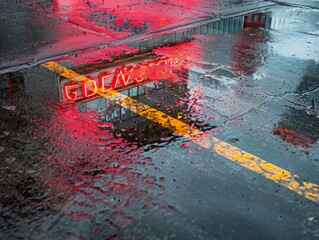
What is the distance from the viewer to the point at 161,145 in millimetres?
4184

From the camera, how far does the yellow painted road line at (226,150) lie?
3.62m

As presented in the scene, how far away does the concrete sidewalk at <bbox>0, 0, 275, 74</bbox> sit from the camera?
22.2 ft

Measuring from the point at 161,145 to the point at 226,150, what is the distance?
679 mm

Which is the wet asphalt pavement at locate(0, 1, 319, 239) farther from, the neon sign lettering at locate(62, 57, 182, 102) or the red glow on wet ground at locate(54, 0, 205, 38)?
the red glow on wet ground at locate(54, 0, 205, 38)

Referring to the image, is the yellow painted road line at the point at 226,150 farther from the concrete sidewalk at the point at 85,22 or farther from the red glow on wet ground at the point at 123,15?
the red glow on wet ground at the point at 123,15

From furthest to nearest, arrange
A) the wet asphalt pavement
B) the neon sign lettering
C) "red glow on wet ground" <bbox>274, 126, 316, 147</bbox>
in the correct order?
the neon sign lettering < "red glow on wet ground" <bbox>274, 126, 316, 147</bbox> < the wet asphalt pavement

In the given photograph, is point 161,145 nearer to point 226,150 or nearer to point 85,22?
point 226,150

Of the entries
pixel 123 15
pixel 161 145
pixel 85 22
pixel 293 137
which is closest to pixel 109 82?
pixel 161 145

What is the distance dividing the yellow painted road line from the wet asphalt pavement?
13 mm

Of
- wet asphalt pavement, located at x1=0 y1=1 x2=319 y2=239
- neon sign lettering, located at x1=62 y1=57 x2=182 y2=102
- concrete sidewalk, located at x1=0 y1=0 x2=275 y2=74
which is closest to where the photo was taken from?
wet asphalt pavement, located at x1=0 y1=1 x2=319 y2=239

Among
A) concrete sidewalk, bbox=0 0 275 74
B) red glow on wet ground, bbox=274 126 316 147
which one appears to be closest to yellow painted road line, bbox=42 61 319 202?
red glow on wet ground, bbox=274 126 316 147

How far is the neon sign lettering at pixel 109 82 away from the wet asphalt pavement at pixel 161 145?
0.09ft

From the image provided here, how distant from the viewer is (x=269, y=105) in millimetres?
5074

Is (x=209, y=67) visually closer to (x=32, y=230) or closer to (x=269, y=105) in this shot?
(x=269, y=105)
